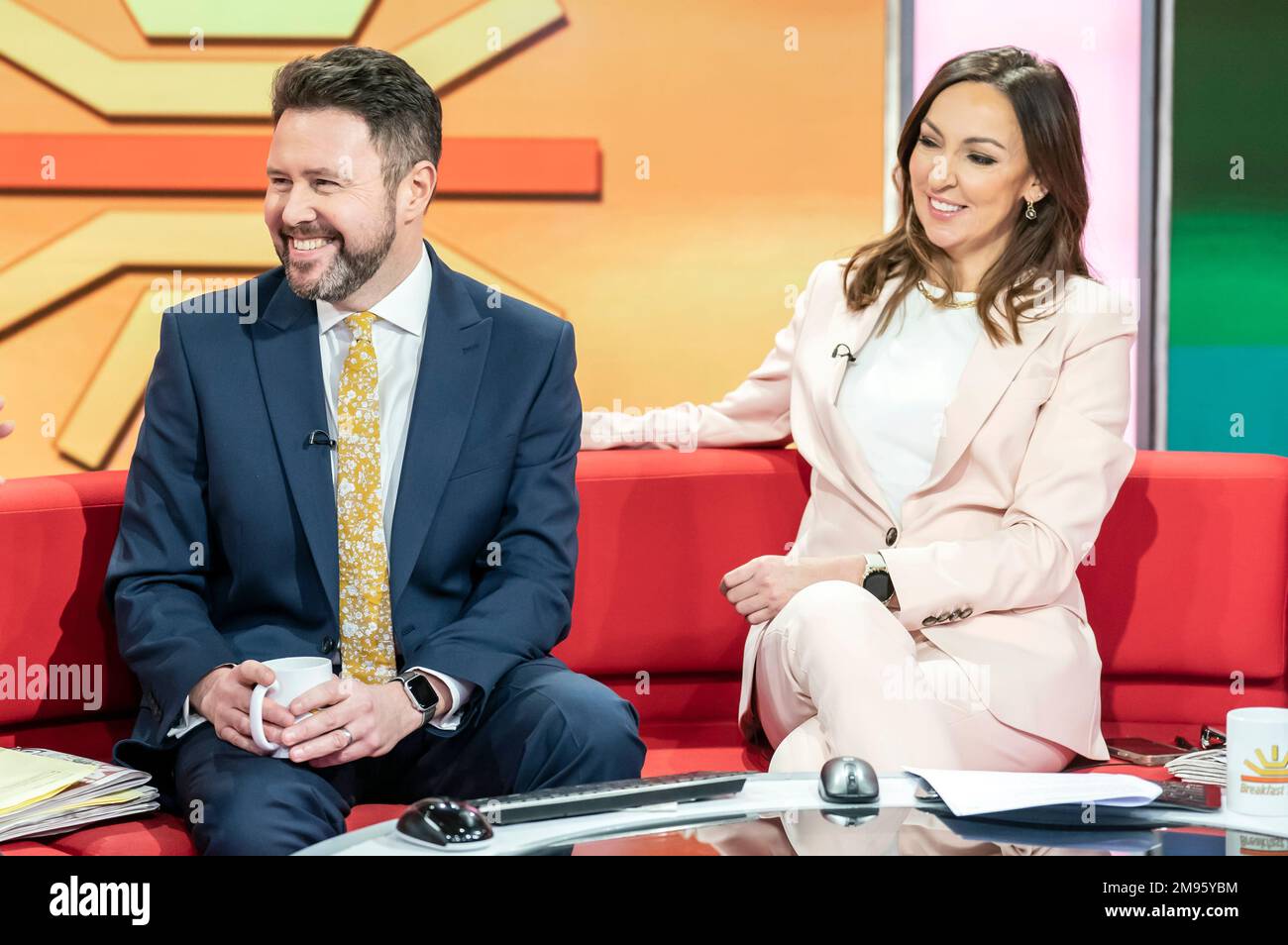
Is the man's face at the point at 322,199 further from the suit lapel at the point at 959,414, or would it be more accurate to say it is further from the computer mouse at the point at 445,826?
the computer mouse at the point at 445,826

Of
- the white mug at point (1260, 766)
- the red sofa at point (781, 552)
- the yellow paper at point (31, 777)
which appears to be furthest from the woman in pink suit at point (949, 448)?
the yellow paper at point (31, 777)

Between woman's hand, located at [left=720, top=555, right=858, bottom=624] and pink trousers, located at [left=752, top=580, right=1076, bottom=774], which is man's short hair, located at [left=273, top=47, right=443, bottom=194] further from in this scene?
pink trousers, located at [left=752, top=580, right=1076, bottom=774]

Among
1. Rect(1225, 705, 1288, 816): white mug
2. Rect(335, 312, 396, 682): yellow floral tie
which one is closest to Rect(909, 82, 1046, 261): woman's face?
Rect(335, 312, 396, 682): yellow floral tie

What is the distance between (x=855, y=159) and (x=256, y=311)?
8.89ft

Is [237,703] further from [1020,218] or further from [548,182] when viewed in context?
[548,182]

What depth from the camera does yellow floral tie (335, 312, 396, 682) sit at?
2.23 m

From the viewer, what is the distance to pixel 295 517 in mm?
2219

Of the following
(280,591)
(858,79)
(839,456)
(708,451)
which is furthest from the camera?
(858,79)

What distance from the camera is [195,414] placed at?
2.23 m

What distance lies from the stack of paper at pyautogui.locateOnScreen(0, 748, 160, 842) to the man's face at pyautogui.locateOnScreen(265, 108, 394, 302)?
75 cm

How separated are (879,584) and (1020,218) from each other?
769 mm

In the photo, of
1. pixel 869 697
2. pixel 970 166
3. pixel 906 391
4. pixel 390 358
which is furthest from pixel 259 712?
pixel 970 166
